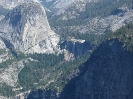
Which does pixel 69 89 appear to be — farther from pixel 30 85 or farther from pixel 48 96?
pixel 30 85

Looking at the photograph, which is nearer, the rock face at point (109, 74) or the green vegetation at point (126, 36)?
the rock face at point (109, 74)

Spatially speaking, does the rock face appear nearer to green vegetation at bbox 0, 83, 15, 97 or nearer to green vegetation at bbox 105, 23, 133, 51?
green vegetation at bbox 105, 23, 133, 51

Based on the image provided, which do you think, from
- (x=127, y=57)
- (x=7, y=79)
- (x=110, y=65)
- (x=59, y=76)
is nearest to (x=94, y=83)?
(x=110, y=65)

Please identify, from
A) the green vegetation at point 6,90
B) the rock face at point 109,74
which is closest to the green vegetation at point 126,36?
the rock face at point 109,74

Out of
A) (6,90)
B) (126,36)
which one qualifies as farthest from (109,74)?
(6,90)

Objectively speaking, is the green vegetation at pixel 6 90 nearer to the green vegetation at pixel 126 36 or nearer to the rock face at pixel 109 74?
the rock face at pixel 109 74
